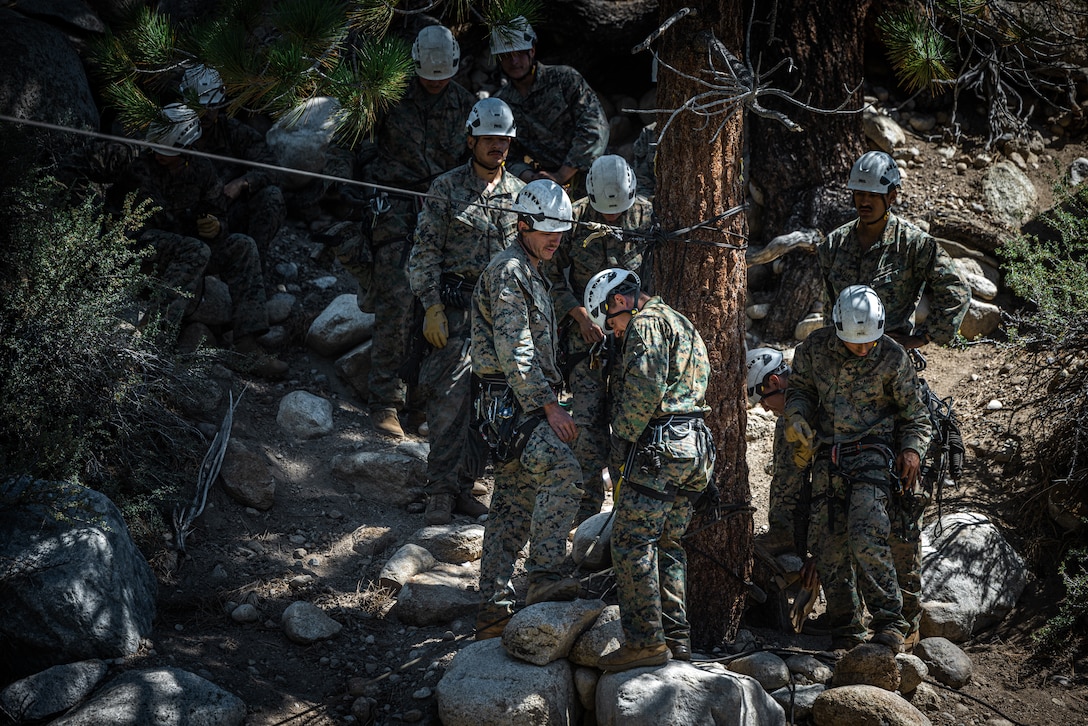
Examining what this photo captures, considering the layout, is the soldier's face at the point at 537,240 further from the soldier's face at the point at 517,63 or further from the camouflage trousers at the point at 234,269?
the camouflage trousers at the point at 234,269

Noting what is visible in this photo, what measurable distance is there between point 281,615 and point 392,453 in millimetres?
1770

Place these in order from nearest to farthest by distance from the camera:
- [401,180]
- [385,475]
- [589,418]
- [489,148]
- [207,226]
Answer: [589,418] → [489,148] → [385,475] → [401,180] → [207,226]

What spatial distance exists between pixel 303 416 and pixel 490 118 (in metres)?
2.89

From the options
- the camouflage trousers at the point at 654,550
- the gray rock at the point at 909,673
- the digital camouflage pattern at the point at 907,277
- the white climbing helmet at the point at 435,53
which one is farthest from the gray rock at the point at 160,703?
the white climbing helmet at the point at 435,53

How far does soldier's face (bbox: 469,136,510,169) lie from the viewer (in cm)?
634

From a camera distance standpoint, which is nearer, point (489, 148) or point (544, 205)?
point (544, 205)

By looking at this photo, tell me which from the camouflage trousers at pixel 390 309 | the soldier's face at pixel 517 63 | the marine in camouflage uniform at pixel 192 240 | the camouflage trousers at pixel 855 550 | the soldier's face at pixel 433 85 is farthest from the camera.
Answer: the soldier's face at pixel 517 63

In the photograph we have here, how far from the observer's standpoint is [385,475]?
699 centimetres

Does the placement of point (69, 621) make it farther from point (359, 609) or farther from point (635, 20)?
point (635, 20)

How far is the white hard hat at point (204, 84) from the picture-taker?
4.81 metres

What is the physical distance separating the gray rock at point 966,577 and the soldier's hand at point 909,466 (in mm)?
1063

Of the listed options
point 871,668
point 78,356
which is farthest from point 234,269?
point 871,668

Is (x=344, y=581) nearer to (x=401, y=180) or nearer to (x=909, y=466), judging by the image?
(x=401, y=180)

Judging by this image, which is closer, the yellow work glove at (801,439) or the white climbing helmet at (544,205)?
the white climbing helmet at (544,205)
